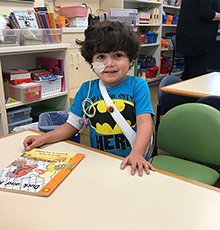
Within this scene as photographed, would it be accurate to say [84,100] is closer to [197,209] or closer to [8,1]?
[197,209]

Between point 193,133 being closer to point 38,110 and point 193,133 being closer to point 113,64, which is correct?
point 113,64

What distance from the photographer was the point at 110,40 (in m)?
1.05

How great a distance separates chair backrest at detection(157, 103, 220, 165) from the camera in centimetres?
116

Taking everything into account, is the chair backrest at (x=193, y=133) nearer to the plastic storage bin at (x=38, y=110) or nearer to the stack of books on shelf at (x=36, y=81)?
the stack of books on shelf at (x=36, y=81)

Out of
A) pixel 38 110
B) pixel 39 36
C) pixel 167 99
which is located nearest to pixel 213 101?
pixel 167 99

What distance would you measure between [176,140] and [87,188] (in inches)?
27.8

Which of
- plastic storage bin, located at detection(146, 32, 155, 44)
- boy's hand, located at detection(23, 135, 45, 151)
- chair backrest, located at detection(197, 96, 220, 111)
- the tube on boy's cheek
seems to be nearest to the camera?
boy's hand, located at detection(23, 135, 45, 151)

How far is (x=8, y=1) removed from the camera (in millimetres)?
2352

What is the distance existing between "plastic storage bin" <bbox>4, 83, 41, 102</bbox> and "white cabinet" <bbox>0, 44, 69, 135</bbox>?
0.05m

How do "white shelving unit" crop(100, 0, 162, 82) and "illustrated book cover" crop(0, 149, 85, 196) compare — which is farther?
"white shelving unit" crop(100, 0, 162, 82)

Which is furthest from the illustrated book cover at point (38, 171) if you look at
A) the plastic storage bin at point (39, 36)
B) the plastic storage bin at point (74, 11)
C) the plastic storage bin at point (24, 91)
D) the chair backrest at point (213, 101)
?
the plastic storage bin at point (74, 11)

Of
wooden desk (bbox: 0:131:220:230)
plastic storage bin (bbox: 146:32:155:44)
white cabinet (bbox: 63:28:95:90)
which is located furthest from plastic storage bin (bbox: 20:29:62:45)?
plastic storage bin (bbox: 146:32:155:44)

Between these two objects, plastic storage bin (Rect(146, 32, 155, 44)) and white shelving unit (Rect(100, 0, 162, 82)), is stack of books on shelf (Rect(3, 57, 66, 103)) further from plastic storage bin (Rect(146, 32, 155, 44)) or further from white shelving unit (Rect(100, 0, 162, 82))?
plastic storage bin (Rect(146, 32, 155, 44))

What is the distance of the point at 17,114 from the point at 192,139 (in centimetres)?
159
